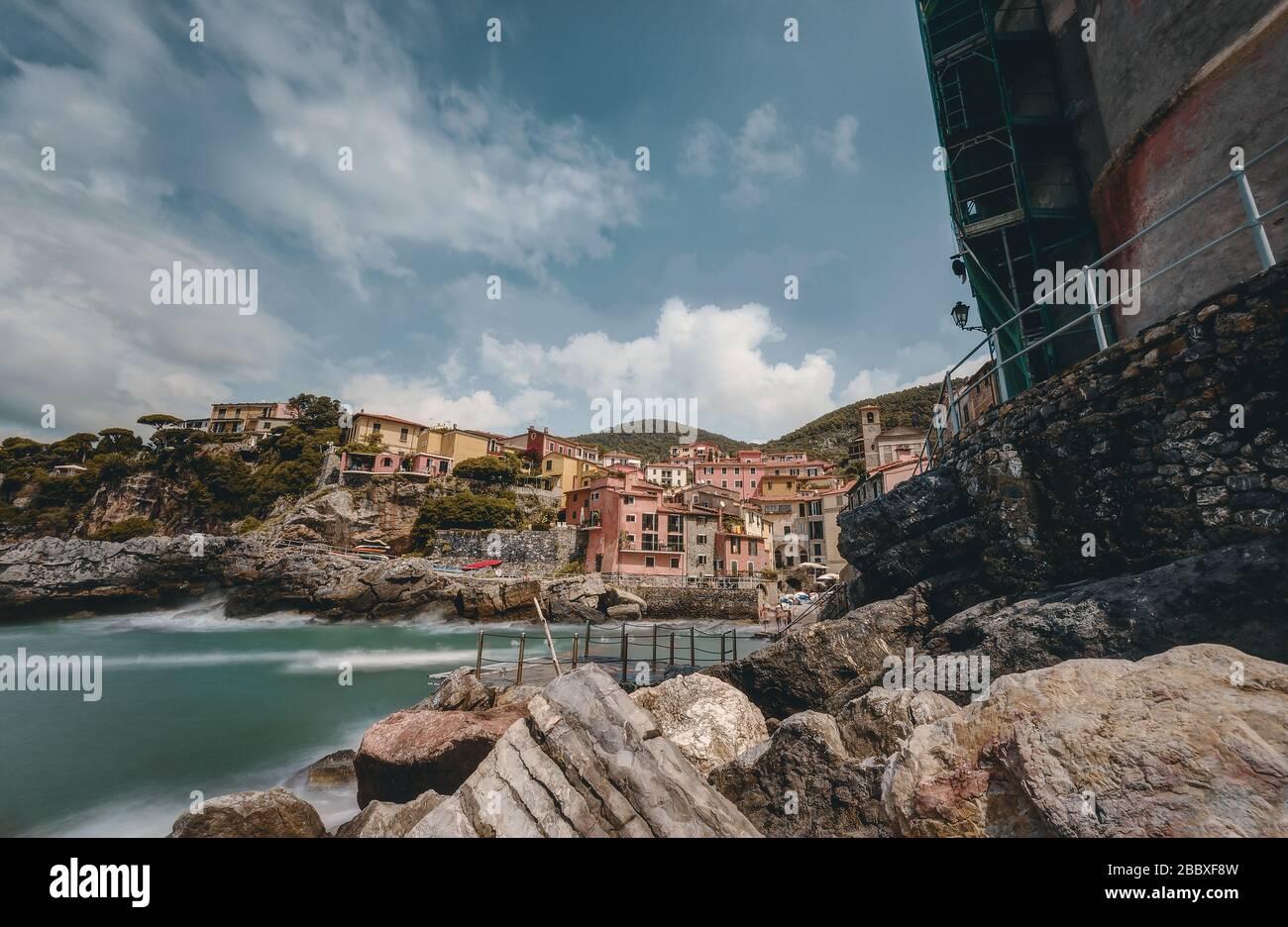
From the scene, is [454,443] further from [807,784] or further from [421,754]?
[807,784]

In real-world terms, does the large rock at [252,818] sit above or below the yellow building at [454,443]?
below

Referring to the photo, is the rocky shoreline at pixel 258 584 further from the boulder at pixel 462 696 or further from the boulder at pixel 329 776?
the boulder at pixel 329 776

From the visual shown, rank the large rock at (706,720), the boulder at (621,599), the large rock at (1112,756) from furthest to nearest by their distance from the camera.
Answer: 1. the boulder at (621,599)
2. the large rock at (706,720)
3. the large rock at (1112,756)

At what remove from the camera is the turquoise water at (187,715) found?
1255 centimetres

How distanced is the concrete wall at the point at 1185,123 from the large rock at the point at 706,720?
31.2 feet

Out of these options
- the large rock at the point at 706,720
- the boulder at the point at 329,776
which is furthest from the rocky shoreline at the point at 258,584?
the large rock at the point at 706,720

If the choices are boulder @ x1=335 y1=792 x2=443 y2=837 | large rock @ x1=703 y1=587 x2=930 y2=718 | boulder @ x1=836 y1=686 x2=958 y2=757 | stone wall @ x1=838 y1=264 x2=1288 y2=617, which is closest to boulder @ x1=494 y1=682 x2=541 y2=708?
boulder @ x1=335 y1=792 x2=443 y2=837

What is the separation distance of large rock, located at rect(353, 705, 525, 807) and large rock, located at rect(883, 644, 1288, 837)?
7736 millimetres

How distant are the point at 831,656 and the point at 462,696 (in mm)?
8865

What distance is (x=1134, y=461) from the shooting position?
6.84m

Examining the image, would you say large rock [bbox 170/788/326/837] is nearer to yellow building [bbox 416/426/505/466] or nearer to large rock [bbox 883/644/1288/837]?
large rock [bbox 883/644/1288/837]

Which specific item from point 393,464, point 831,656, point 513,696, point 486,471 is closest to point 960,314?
point 831,656

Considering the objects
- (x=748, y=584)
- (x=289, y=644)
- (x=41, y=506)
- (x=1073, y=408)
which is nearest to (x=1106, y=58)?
(x=1073, y=408)

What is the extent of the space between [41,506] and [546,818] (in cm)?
8417
